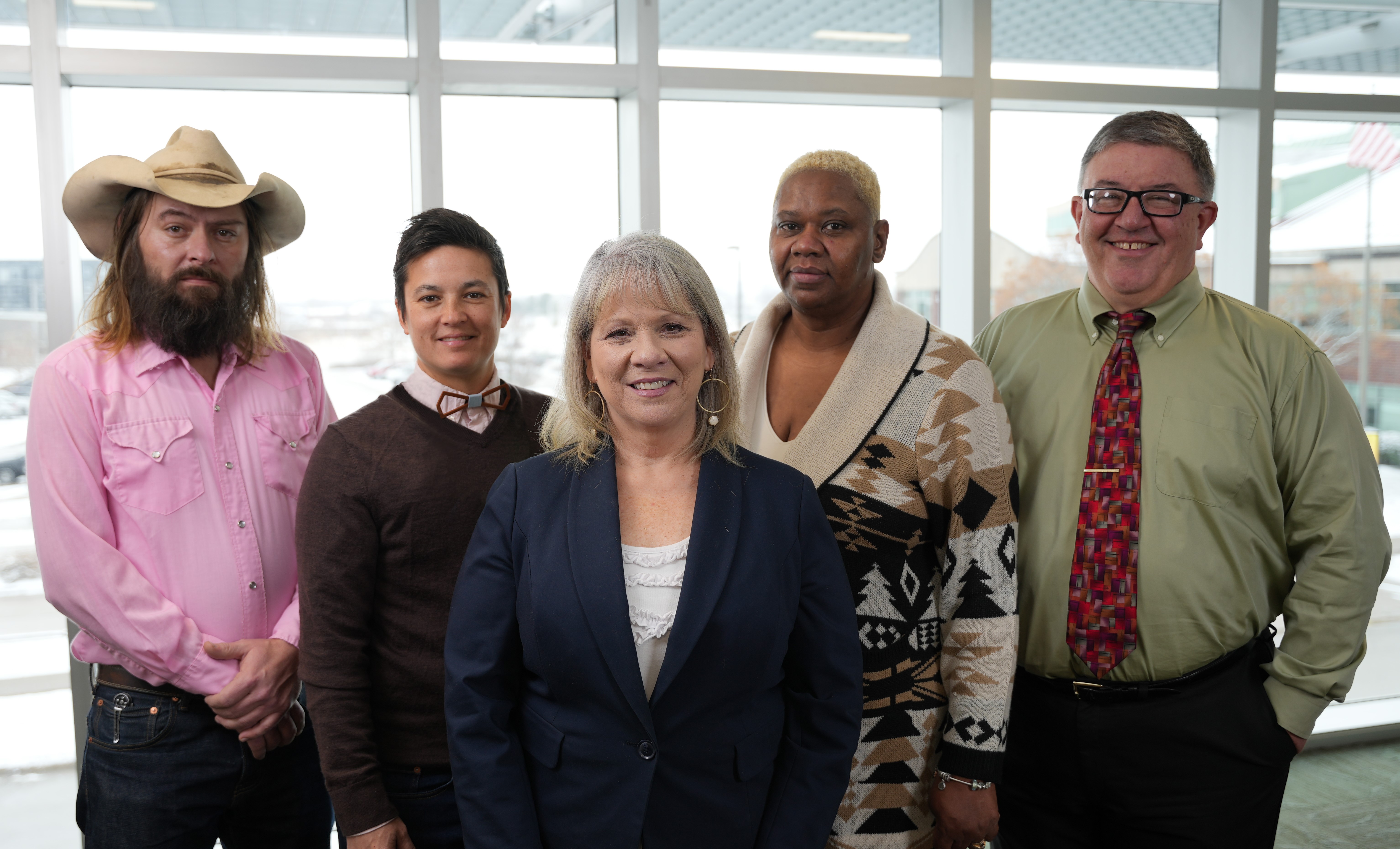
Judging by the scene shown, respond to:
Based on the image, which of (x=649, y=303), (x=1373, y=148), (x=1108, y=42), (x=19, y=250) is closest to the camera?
(x=649, y=303)

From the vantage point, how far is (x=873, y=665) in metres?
1.87

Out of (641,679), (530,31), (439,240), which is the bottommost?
(641,679)

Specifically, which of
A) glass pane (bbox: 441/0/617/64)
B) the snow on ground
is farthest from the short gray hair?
the snow on ground

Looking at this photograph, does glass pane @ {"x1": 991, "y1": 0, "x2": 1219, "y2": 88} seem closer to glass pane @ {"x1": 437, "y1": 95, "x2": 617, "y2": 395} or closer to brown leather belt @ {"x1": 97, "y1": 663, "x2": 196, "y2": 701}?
glass pane @ {"x1": 437, "y1": 95, "x2": 617, "y2": 395}

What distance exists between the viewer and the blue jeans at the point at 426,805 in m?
1.77

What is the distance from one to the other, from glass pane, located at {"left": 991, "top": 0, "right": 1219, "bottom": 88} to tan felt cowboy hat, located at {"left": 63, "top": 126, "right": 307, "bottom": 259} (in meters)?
2.74

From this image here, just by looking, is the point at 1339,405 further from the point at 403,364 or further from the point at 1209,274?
the point at 403,364

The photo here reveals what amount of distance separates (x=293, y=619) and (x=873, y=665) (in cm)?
119

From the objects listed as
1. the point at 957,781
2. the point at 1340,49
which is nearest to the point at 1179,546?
the point at 957,781

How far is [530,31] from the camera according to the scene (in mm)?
3213

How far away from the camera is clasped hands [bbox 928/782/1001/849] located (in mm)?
1825

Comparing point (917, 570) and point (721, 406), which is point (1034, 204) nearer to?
point (917, 570)

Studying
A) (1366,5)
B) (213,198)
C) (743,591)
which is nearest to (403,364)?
(213,198)

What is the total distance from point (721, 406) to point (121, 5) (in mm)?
2457
